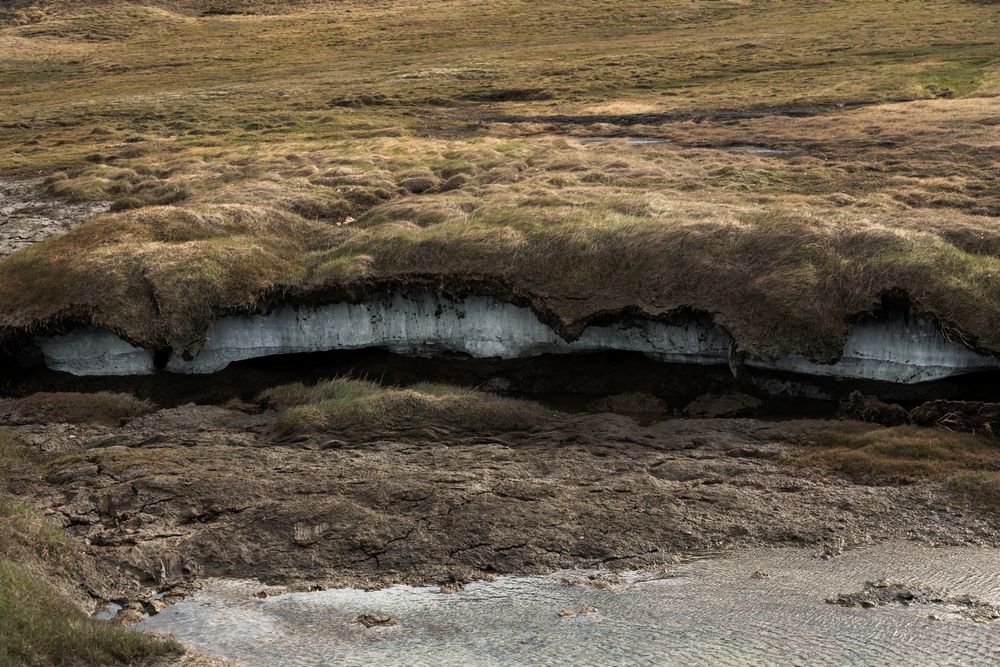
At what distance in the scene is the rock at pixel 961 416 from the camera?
777 inches

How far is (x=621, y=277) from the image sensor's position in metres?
24.8

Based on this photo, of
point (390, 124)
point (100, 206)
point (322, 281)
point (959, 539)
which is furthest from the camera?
point (390, 124)

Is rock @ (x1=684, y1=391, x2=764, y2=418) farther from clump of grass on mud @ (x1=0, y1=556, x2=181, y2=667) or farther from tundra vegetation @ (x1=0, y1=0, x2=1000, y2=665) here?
clump of grass on mud @ (x1=0, y1=556, x2=181, y2=667)

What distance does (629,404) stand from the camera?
75.4ft

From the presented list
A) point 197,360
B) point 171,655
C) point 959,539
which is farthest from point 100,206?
point 959,539

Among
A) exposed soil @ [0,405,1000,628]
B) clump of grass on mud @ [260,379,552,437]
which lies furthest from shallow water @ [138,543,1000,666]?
clump of grass on mud @ [260,379,552,437]

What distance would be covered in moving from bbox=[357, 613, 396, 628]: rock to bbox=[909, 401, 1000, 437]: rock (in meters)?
10.8

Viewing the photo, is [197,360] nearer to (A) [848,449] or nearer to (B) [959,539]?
(A) [848,449]

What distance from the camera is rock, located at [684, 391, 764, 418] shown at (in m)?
22.3

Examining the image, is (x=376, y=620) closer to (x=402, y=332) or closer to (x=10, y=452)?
(x=10, y=452)

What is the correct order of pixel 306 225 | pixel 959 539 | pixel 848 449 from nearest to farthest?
pixel 959 539 → pixel 848 449 → pixel 306 225

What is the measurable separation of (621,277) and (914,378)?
21.7ft

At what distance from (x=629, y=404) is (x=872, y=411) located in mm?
4858

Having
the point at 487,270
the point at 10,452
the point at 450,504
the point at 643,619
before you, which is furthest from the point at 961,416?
the point at 10,452
